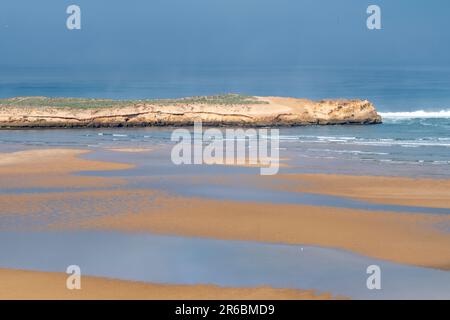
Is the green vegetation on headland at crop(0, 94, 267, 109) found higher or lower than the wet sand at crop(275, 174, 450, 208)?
higher

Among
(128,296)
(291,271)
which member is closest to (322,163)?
(291,271)

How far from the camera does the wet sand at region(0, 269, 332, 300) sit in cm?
1168

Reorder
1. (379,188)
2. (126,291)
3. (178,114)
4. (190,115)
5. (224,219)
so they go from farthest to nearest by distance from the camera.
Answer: (178,114)
(190,115)
(379,188)
(224,219)
(126,291)

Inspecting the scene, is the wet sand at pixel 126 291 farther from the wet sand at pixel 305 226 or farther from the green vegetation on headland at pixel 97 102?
the green vegetation on headland at pixel 97 102

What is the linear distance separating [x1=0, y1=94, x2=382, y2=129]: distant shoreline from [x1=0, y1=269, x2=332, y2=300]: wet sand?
27063 mm

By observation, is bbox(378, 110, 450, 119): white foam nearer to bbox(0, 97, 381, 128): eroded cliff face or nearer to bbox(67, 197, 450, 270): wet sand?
bbox(0, 97, 381, 128): eroded cliff face

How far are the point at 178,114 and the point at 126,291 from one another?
28140 mm

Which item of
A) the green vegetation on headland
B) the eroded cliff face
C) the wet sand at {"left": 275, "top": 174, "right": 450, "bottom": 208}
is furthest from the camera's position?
the green vegetation on headland

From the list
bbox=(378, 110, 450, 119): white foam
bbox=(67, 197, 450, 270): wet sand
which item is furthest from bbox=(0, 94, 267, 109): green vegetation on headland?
bbox=(67, 197, 450, 270): wet sand

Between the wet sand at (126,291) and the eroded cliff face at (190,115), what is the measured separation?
2704cm

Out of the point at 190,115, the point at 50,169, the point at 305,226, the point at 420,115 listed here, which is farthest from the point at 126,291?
the point at 420,115

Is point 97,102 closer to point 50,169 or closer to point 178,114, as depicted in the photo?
point 178,114

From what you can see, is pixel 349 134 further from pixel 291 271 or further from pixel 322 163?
pixel 291 271

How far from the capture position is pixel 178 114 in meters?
39.8
